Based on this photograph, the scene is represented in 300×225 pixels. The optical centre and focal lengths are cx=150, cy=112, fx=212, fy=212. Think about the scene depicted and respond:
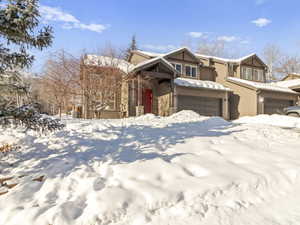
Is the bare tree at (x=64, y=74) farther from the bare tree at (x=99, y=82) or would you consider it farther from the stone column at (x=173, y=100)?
the stone column at (x=173, y=100)

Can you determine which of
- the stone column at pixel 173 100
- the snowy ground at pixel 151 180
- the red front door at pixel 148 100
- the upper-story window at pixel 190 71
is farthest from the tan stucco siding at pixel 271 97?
the snowy ground at pixel 151 180

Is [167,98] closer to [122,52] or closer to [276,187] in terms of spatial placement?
[122,52]

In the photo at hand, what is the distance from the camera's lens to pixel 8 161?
15.1 ft

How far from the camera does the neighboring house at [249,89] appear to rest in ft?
57.0

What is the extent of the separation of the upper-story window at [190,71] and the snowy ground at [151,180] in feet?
42.1

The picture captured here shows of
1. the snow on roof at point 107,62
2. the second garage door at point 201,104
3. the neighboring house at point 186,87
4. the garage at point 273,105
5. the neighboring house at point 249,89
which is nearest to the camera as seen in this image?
the snow on roof at point 107,62

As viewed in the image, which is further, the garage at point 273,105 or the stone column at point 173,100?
the garage at point 273,105

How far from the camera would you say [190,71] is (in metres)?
18.2

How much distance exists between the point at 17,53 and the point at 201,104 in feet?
47.3

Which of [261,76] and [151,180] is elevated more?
[261,76]

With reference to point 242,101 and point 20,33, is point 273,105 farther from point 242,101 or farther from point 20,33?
point 20,33

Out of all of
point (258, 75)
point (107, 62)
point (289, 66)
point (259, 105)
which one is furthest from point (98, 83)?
point (289, 66)

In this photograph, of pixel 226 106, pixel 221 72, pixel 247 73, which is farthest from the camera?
pixel 247 73

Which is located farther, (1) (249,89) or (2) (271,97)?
(2) (271,97)
